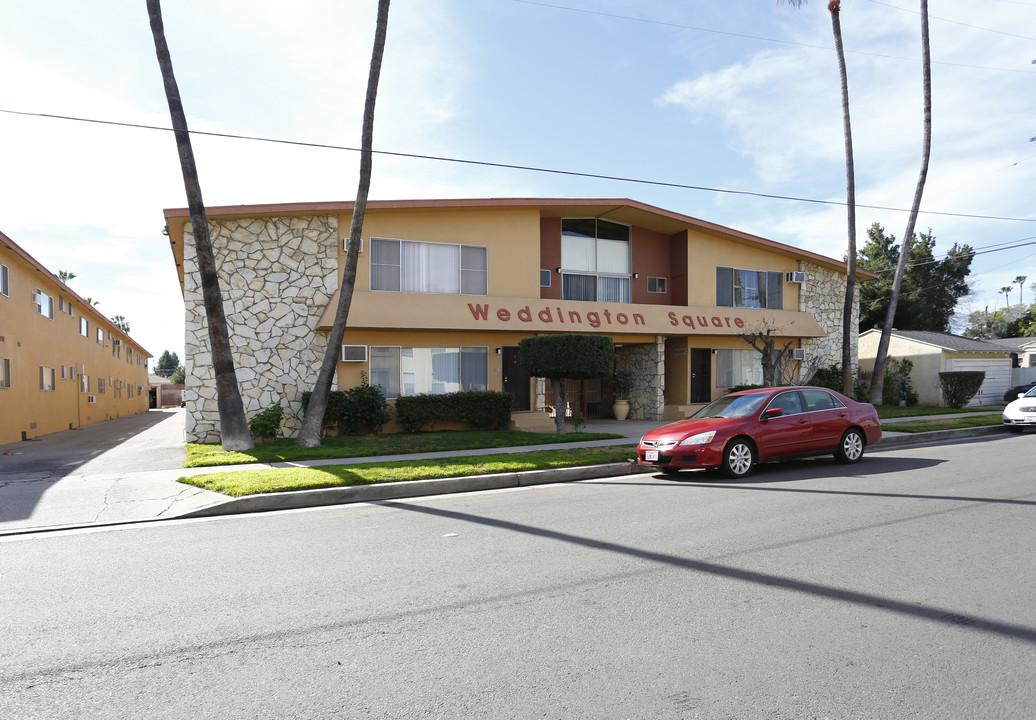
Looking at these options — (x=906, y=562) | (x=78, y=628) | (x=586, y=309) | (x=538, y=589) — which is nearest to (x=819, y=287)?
(x=586, y=309)

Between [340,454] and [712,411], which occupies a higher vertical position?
[712,411]

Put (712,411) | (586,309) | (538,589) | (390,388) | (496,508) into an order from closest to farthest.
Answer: (538,589) → (496,508) → (712,411) → (390,388) → (586,309)

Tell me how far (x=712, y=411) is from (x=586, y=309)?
912 cm

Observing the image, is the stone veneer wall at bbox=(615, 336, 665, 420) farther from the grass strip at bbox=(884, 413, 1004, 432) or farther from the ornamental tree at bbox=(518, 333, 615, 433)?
the grass strip at bbox=(884, 413, 1004, 432)

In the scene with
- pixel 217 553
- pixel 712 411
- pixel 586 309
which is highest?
pixel 586 309

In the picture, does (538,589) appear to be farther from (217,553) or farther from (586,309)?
(586,309)

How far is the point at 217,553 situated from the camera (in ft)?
19.5

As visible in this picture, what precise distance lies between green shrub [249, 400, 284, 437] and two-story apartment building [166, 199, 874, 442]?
85 cm

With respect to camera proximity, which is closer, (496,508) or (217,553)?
(217,553)

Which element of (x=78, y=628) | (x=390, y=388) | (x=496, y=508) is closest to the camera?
(x=78, y=628)

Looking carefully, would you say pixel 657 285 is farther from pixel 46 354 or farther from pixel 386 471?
pixel 46 354

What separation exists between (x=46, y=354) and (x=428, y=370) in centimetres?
1411

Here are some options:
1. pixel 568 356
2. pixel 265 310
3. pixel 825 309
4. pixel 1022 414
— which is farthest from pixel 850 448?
pixel 825 309

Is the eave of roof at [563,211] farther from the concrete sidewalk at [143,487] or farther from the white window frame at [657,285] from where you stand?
the concrete sidewalk at [143,487]
